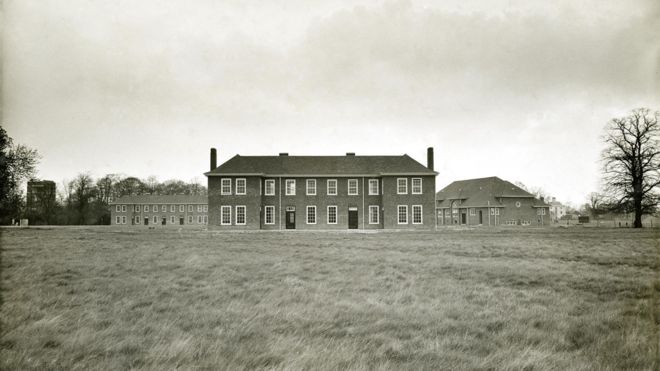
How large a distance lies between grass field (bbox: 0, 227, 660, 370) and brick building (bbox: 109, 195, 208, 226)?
8273cm

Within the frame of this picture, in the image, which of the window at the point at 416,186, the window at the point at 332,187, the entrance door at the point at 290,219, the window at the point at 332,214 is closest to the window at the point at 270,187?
the entrance door at the point at 290,219

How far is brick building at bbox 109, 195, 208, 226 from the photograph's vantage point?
88938 millimetres

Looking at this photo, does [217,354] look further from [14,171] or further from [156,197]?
[156,197]

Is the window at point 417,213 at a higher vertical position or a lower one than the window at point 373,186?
lower

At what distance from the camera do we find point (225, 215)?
42156 mm

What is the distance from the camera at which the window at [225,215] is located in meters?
41.9

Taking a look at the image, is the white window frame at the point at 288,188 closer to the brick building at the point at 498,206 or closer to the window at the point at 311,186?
the window at the point at 311,186

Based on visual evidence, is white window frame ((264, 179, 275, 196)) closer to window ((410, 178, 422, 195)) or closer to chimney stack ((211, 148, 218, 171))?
chimney stack ((211, 148, 218, 171))

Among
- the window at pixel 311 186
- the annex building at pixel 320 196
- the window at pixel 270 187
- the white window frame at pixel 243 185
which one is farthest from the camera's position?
the window at pixel 311 186

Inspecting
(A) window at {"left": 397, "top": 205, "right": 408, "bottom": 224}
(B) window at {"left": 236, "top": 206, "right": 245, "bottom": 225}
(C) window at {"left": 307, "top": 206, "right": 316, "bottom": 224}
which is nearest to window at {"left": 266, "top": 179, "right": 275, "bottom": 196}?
(B) window at {"left": 236, "top": 206, "right": 245, "bottom": 225}

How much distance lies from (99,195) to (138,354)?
4004 inches

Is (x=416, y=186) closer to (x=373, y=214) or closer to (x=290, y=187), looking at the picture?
(x=373, y=214)

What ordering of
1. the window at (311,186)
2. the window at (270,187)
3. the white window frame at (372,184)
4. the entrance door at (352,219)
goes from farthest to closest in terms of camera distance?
the white window frame at (372,184)
the window at (311,186)
the window at (270,187)
the entrance door at (352,219)

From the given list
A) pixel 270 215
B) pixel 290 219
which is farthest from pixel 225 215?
pixel 290 219
